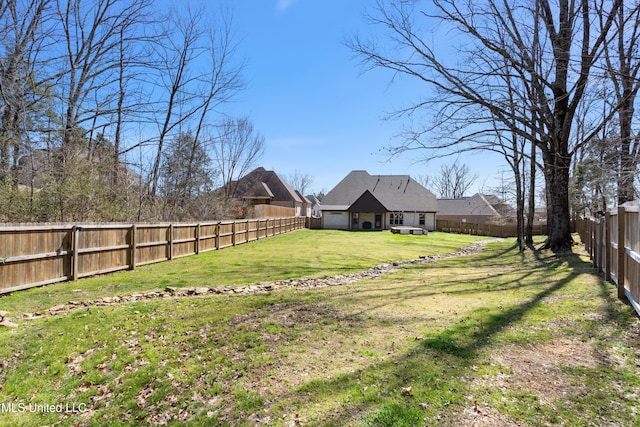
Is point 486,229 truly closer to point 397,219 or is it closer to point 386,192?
point 397,219

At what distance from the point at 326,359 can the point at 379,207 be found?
1363 inches

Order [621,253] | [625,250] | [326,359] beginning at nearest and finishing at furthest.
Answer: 1. [326,359]
2. [625,250]
3. [621,253]

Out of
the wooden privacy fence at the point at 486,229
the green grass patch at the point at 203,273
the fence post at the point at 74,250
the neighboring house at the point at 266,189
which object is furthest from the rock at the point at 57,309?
the wooden privacy fence at the point at 486,229

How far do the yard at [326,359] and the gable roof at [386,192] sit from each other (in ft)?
109

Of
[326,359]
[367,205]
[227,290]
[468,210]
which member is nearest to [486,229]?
[367,205]

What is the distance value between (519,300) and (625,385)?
3367 mm

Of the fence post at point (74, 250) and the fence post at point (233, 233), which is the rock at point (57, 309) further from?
the fence post at point (233, 233)

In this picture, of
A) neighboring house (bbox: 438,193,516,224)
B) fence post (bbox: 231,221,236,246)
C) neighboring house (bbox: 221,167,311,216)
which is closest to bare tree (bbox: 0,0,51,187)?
fence post (bbox: 231,221,236,246)

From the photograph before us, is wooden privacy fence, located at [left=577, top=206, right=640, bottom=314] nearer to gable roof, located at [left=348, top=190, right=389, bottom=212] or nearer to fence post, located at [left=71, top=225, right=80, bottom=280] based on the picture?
fence post, located at [left=71, top=225, right=80, bottom=280]

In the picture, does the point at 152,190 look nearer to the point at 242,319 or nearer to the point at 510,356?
the point at 242,319

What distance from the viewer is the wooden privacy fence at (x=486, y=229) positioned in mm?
33812

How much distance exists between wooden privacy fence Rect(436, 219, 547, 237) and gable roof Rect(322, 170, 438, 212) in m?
2.66

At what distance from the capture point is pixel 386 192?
4212cm

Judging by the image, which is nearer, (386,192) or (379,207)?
(379,207)
